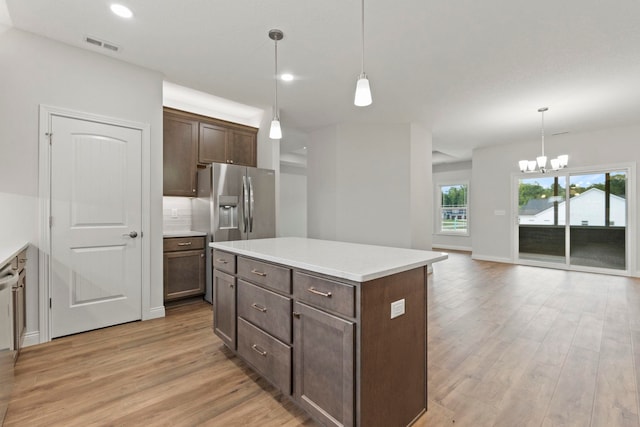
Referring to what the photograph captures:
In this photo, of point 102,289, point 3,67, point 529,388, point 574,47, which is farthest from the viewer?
point 102,289

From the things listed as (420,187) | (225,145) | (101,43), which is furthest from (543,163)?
(101,43)

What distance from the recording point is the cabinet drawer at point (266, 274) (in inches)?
66.5

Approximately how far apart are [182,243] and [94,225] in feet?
3.08

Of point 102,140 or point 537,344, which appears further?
point 102,140

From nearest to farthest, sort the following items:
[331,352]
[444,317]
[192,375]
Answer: [331,352] → [192,375] → [444,317]

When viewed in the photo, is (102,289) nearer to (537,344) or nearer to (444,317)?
(444,317)

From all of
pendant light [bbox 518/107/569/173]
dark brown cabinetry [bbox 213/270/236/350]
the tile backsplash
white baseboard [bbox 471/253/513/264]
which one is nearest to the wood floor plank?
dark brown cabinetry [bbox 213/270/236/350]

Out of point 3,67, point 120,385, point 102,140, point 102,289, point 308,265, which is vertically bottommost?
point 120,385

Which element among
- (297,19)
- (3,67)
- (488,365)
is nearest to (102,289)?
(3,67)

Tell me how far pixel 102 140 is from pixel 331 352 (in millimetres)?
2981

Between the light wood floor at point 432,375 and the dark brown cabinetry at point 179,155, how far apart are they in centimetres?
156

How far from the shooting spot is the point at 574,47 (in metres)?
2.71

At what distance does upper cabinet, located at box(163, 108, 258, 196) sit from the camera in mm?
3729

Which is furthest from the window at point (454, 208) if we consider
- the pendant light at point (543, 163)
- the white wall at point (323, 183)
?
the white wall at point (323, 183)
